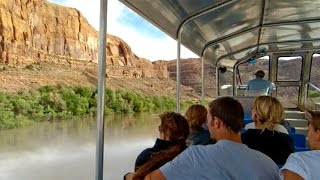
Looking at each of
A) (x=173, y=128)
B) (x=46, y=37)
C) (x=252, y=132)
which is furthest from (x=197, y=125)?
(x=46, y=37)

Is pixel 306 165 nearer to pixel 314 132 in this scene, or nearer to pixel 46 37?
pixel 314 132

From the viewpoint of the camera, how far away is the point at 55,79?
698 centimetres

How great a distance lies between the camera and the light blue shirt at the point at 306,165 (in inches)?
40.5

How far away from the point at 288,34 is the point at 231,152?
571 centimetres

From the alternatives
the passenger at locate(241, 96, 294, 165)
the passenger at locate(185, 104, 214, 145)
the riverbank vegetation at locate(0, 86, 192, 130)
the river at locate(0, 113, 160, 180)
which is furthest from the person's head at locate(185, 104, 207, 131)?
the riverbank vegetation at locate(0, 86, 192, 130)

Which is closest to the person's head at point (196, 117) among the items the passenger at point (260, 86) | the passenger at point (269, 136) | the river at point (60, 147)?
the passenger at point (269, 136)

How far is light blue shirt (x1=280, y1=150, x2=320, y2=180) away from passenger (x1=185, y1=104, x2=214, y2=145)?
0.82 meters

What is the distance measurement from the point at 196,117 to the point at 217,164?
91 cm

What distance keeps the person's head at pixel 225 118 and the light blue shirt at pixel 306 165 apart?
0.73 ft

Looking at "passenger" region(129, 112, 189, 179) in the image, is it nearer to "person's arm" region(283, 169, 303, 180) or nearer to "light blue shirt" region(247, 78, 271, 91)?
"person's arm" region(283, 169, 303, 180)

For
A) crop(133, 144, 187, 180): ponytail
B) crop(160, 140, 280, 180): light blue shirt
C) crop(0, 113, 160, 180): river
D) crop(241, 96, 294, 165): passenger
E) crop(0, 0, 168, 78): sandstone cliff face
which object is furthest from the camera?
crop(0, 0, 168, 78): sandstone cliff face

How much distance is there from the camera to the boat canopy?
3518 mm

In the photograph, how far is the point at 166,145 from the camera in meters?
1.49

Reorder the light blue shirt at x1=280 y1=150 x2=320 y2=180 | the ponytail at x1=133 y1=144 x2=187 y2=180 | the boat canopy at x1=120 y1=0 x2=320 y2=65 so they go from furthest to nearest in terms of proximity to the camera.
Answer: the boat canopy at x1=120 y1=0 x2=320 y2=65 < the ponytail at x1=133 y1=144 x2=187 y2=180 < the light blue shirt at x1=280 y1=150 x2=320 y2=180
